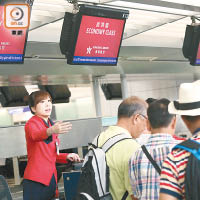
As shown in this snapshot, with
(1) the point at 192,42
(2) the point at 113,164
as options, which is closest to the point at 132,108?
(2) the point at 113,164

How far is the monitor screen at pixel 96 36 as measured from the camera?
4691 mm

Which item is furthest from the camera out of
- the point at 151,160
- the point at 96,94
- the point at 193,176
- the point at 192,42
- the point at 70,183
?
the point at 96,94

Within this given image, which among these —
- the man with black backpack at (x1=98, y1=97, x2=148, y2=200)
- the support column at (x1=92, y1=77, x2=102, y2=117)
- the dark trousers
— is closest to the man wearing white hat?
the man with black backpack at (x1=98, y1=97, x2=148, y2=200)

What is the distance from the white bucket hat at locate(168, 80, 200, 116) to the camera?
70.1 inches

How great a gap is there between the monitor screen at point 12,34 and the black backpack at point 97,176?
214cm

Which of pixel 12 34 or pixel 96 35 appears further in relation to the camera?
pixel 96 35

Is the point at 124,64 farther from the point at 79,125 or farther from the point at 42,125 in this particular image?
the point at 42,125

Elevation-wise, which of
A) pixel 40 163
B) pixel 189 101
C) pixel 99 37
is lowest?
pixel 40 163

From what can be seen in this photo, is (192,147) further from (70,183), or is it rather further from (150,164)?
(70,183)

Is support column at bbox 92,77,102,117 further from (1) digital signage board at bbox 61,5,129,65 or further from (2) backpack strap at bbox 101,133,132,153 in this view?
(2) backpack strap at bbox 101,133,132,153

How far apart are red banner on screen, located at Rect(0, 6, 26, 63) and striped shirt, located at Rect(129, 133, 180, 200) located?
260cm

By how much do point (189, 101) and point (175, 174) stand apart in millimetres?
336

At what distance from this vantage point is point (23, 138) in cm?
610

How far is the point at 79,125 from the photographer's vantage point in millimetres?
6703
